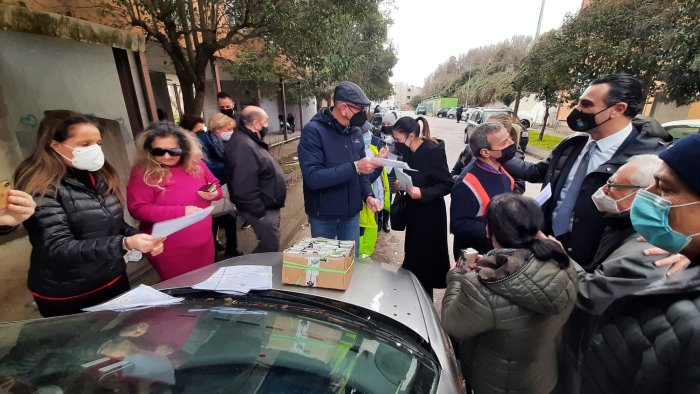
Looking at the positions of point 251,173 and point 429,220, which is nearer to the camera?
point 429,220

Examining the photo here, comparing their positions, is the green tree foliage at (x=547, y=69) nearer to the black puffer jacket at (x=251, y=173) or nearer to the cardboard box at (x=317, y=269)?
the black puffer jacket at (x=251, y=173)

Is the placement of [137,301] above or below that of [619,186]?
below

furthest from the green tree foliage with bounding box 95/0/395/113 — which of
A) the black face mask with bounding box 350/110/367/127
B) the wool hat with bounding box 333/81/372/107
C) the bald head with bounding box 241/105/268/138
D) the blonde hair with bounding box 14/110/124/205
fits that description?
the blonde hair with bounding box 14/110/124/205

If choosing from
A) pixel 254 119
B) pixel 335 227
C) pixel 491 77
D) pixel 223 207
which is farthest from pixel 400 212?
pixel 491 77

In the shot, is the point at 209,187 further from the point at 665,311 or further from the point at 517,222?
the point at 665,311

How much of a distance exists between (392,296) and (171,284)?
1.23 metres

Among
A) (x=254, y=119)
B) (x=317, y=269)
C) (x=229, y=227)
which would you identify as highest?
(x=254, y=119)

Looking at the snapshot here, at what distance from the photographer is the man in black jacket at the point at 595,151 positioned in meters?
1.97

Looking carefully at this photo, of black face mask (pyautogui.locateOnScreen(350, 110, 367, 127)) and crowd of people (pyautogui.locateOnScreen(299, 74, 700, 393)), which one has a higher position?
black face mask (pyautogui.locateOnScreen(350, 110, 367, 127))

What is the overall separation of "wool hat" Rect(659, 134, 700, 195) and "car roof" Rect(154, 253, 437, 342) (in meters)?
1.12

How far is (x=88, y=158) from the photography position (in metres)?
1.77

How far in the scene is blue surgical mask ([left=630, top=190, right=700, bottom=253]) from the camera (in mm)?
1106

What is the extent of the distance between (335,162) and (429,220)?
0.91 m

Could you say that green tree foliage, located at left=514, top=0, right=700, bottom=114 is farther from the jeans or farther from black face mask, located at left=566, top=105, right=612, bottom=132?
the jeans
